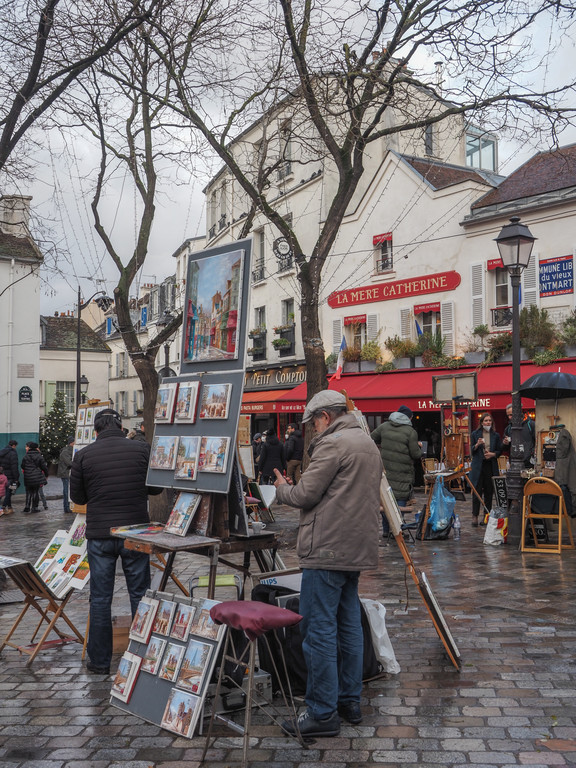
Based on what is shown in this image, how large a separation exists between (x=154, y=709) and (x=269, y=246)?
25.8 meters

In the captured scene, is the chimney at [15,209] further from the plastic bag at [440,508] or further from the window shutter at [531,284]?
the window shutter at [531,284]

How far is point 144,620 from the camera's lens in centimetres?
479

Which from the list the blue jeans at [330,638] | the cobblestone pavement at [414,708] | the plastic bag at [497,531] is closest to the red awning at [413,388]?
the plastic bag at [497,531]

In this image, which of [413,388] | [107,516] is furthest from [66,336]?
[107,516]

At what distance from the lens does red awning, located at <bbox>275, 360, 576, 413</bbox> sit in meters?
18.6

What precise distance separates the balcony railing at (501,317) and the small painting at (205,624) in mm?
17165

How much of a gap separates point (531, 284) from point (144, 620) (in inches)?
677

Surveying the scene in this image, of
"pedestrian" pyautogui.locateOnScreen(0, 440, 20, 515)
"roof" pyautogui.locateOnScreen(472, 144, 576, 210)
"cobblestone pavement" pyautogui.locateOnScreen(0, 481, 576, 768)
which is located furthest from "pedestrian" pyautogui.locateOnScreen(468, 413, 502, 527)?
"pedestrian" pyautogui.locateOnScreen(0, 440, 20, 515)

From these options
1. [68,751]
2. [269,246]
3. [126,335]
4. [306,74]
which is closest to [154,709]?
[68,751]

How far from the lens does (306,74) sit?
10.6 metres

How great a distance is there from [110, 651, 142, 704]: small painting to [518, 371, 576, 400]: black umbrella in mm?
7711

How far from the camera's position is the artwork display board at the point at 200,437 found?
190 inches

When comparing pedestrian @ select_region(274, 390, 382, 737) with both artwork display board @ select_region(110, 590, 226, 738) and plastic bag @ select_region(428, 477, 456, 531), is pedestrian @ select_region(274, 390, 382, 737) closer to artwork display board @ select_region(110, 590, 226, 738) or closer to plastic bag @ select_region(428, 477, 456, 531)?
artwork display board @ select_region(110, 590, 226, 738)

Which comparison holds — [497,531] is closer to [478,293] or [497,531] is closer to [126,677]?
[126,677]
